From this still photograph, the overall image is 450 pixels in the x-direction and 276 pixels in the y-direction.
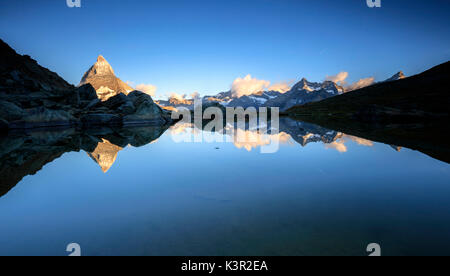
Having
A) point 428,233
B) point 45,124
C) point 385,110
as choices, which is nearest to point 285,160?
point 428,233

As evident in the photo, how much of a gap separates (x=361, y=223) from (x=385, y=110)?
2845 inches

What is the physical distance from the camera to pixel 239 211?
20.0ft

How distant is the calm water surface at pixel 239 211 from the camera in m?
4.45

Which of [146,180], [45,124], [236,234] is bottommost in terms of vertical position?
[236,234]

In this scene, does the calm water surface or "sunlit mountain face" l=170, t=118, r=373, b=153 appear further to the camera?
"sunlit mountain face" l=170, t=118, r=373, b=153

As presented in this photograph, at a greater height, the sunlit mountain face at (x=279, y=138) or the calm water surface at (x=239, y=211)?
the sunlit mountain face at (x=279, y=138)

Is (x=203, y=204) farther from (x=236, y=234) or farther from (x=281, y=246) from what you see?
(x=281, y=246)

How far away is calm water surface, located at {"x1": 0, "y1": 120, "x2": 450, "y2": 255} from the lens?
14.6 ft

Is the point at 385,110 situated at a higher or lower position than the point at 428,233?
higher

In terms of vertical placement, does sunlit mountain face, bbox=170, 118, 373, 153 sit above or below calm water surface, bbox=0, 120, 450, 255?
above

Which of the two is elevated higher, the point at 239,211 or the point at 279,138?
the point at 279,138

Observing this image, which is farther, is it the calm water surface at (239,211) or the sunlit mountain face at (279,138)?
the sunlit mountain face at (279,138)

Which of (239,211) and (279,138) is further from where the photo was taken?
(279,138)
